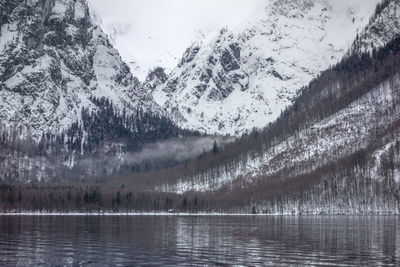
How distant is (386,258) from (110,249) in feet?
120

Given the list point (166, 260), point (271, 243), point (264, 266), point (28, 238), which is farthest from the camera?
point (28, 238)

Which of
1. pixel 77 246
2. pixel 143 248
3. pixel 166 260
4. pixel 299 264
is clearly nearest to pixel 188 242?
pixel 143 248

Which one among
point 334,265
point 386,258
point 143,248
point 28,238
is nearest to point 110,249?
point 143,248

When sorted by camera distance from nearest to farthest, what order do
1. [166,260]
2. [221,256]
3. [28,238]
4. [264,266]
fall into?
[264,266] → [166,260] → [221,256] → [28,238]

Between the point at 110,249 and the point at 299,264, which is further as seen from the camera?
the point at 110,249

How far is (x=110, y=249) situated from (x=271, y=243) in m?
26.0

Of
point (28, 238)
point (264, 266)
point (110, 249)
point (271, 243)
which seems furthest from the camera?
point (28, 238)

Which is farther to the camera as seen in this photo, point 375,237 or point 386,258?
point 375,237

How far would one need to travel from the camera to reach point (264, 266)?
59281 mm

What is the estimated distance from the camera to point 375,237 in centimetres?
9769

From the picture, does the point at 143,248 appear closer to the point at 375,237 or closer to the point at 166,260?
the point at 166,260

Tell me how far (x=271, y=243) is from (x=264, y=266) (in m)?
28.0

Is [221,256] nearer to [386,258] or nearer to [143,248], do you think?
[143,248]

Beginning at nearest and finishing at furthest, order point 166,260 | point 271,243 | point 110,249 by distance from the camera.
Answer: point 166,260 < point 110,249 < point 271,243
